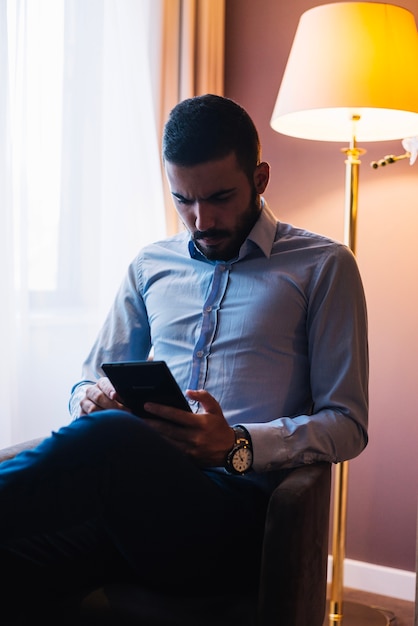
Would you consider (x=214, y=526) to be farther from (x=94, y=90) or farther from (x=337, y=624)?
(x=94, y=90)

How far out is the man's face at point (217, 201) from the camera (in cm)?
167

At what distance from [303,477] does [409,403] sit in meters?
1.37

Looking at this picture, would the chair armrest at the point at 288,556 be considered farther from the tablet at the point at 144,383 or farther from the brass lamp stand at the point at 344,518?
the brass lamp stand at the point at 344,518

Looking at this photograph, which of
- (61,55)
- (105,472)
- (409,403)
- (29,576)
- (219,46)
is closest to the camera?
(105,472)

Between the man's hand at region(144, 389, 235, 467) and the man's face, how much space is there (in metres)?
0.41

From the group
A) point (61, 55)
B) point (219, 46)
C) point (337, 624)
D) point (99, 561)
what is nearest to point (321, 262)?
point (99, 561)

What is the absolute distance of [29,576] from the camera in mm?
1401

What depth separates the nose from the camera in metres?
1.70

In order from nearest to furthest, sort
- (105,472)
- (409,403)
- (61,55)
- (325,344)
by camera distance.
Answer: (105,472) < (325,344) < (61,55) < (409,403)

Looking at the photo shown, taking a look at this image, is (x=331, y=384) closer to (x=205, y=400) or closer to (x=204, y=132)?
(x=205, y=400)

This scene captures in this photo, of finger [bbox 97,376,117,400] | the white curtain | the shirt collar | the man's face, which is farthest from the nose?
the white curtain

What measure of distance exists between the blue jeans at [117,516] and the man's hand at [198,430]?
53 millimetres

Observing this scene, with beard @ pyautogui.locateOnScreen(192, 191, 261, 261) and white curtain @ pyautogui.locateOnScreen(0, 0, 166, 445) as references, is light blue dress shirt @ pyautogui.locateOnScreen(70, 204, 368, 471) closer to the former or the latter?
beard @ pyautogui.locateOnScreen(192, 191, 261, 261)

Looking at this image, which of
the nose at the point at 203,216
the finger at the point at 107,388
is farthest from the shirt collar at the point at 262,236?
the finger at the point at 107,388
